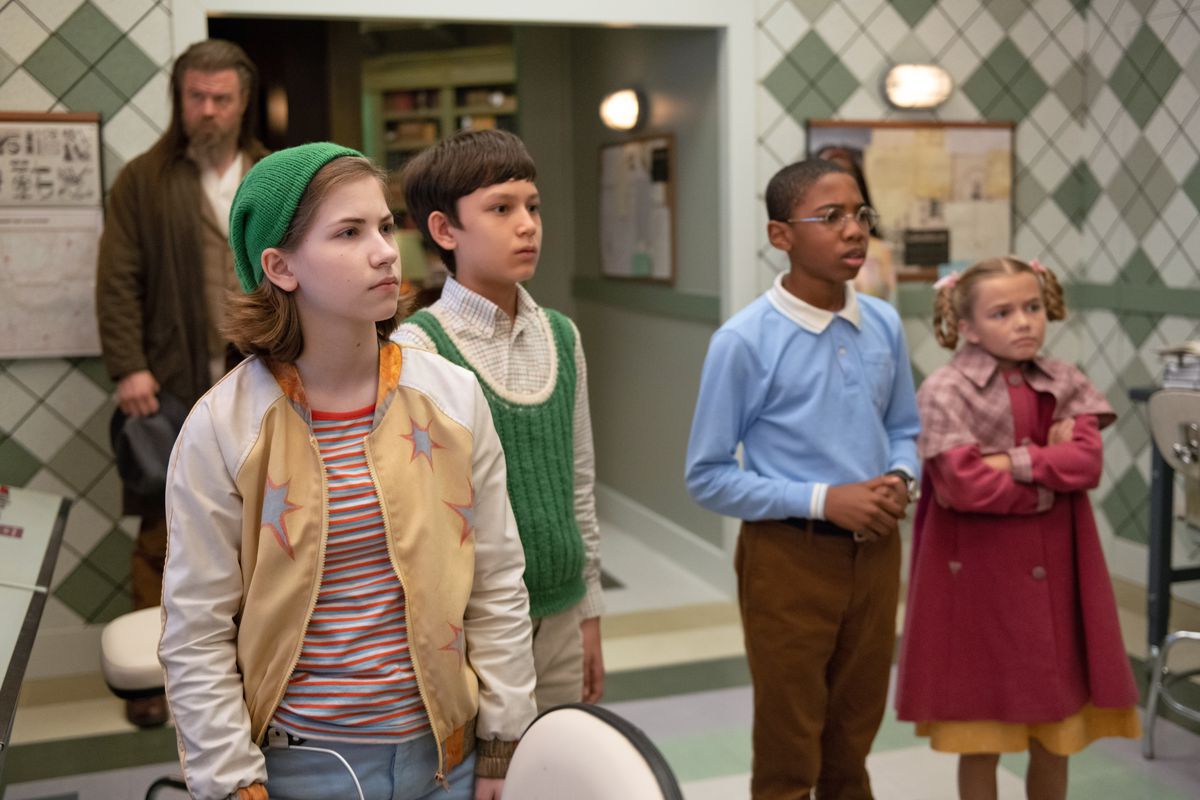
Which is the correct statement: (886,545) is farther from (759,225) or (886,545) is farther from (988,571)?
(759,225)

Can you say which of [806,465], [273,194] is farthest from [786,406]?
[273,194]

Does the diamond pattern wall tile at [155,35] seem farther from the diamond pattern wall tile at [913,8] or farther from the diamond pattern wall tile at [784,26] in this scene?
the diamond pattern wall tile at [913,8]

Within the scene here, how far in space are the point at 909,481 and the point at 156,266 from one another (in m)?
2.02

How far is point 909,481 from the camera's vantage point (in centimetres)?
214

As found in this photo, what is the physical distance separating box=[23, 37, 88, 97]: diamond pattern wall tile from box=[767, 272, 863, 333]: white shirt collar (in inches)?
85.3

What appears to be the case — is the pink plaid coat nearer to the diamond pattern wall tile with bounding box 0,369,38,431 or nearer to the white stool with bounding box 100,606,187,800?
the white stool with bounding box 100,606,187,800

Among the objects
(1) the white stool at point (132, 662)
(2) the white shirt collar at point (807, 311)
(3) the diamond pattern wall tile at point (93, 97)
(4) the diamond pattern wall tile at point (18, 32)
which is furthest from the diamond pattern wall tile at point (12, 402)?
(2) the white shirt collar at point (807, 311)

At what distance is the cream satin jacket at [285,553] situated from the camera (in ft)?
4.20

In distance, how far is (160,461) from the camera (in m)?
3.14

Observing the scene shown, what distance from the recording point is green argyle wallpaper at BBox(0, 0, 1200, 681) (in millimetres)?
3387

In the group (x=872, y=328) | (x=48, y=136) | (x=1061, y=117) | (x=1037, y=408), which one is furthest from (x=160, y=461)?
(x=1061, y=117)

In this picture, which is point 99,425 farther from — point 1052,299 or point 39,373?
point 1052,299

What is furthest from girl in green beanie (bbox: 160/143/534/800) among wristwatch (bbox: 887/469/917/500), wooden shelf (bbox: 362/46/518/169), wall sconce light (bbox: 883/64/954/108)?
wooden shelf (bbox: 362/46/518/169)

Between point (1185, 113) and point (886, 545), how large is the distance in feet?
7.78
